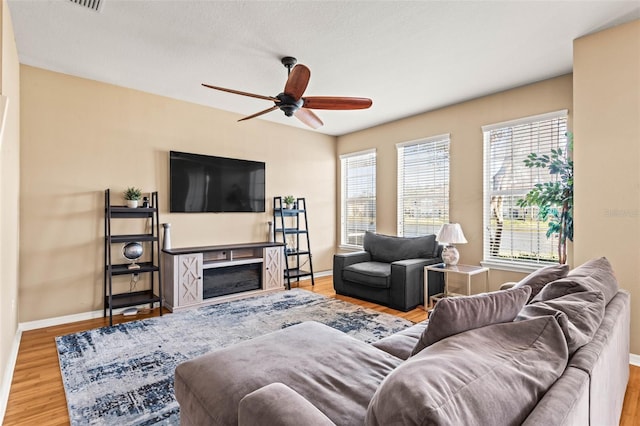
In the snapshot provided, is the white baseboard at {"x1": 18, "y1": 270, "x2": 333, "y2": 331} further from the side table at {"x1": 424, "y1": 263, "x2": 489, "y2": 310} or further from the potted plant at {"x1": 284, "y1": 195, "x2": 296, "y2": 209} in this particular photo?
the side table at {"x1": 424, "y1": 263, "x2": 489, "y2": 310}

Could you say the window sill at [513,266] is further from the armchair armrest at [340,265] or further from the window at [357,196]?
the window at [357,196]

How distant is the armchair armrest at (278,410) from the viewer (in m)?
0.95

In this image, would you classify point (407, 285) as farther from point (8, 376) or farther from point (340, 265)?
point (8, 376)

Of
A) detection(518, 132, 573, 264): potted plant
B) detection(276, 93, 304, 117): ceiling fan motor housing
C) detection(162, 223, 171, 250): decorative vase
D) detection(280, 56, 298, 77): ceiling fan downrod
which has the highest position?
detection(280, 56, 298, 77): ceiling fan downrod

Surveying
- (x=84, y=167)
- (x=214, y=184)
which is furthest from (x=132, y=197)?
(x=214, y=184)

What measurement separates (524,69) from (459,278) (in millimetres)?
2649

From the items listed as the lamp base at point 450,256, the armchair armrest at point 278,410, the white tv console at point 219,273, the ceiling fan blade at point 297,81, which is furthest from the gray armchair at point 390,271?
the armchair armrest at point 278,410

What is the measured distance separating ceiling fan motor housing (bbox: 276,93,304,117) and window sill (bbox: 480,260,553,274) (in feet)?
10.3

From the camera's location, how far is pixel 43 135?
354 cm

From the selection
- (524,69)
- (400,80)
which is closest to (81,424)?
(400,80)

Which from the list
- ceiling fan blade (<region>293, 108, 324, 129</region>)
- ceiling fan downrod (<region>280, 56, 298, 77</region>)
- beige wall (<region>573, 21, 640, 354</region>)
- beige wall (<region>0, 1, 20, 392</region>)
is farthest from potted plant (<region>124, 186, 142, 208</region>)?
beige wall (<region>573, 21, 640, 354</region>)

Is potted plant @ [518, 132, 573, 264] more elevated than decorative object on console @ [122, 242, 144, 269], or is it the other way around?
potted plant @ [518, 132, 573, 264]

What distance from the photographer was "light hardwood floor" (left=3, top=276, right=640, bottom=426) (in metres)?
1.98

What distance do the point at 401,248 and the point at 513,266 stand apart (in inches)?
55.0
